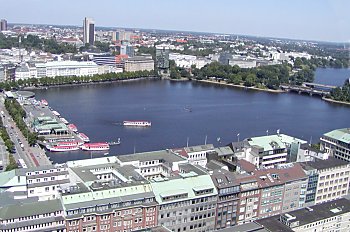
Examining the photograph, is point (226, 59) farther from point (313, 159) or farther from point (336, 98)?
point (313, 159)

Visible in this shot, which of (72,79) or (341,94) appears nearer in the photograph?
(341,94)

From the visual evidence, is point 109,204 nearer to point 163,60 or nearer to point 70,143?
point 70,143

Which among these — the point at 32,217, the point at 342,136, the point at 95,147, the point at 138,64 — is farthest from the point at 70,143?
the point at 138,64

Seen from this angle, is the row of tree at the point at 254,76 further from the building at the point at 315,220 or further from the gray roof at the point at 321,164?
the building at the point at 315,220

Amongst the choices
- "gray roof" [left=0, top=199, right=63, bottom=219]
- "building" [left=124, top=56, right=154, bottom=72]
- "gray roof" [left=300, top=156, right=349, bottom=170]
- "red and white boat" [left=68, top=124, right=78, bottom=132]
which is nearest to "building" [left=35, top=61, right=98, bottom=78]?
"building" [left=124, top=56, right=154, bottom=72]

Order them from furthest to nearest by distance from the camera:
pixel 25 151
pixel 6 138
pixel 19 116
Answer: pixel 19 116 < pixel 6 138 < pixel 25 151

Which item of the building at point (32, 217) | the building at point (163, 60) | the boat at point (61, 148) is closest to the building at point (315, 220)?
the building at point (32, 217)
